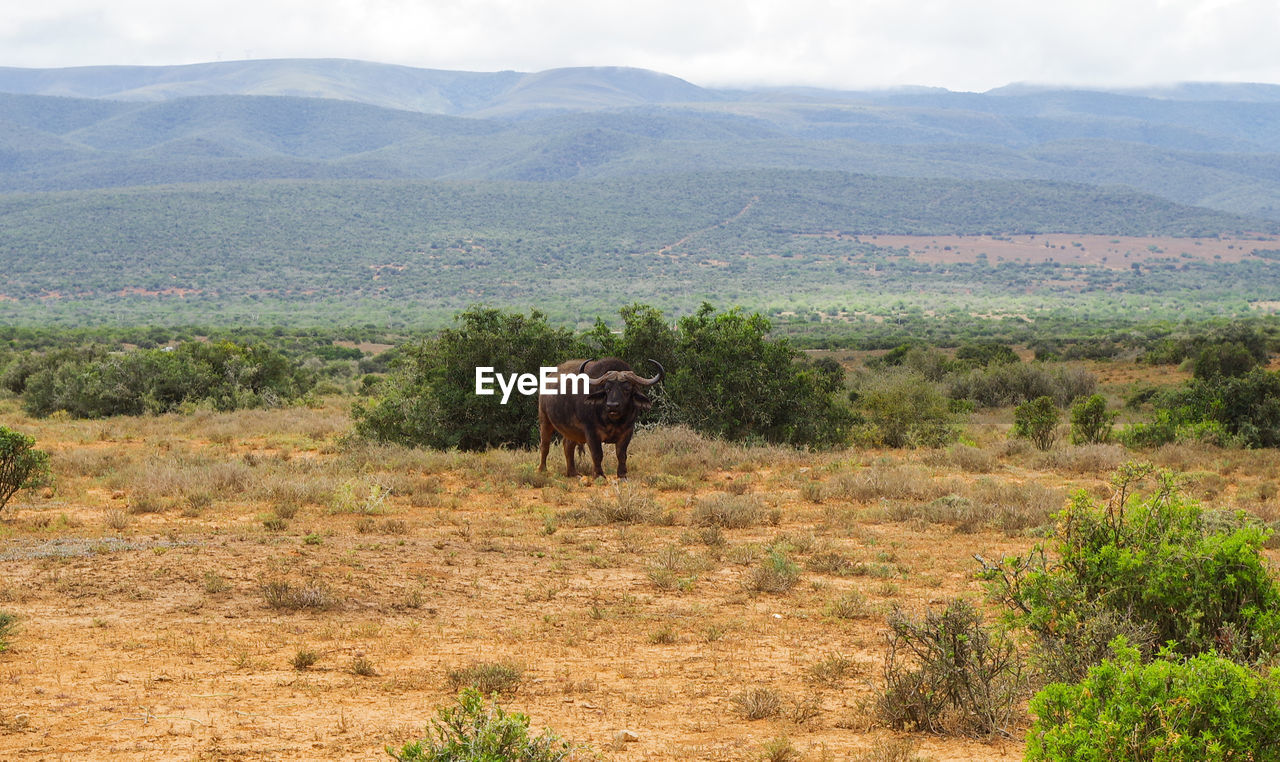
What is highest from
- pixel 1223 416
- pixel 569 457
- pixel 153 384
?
pixel 1223 416

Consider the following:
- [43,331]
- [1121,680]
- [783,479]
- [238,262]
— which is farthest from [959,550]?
[238,262]

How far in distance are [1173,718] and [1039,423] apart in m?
15.3

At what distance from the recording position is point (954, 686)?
6039 mm

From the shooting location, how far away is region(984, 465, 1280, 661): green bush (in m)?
6.16

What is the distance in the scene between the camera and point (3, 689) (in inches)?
248

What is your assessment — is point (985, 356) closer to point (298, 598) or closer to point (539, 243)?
point (298, 598)

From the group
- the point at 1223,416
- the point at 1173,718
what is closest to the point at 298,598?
the point at 1173,718

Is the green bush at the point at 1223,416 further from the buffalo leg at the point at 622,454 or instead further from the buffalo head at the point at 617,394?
the buffalo leg at the point at 622,454

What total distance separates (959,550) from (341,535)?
6430 mm

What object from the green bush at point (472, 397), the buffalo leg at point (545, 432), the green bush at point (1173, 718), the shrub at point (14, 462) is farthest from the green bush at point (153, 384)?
the green bush at point (1173, 718)

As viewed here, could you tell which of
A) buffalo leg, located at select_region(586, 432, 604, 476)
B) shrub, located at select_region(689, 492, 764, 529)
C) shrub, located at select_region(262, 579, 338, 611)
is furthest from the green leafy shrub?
shrub, located at select_region(262, 579, 338, 611)

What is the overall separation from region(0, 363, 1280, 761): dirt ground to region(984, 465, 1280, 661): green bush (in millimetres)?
977

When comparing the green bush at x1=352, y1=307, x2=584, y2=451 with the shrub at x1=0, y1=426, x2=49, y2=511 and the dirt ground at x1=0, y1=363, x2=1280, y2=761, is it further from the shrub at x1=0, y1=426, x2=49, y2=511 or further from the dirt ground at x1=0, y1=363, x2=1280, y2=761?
the shrub at x1=0, y1=426, x2=49, y2=511

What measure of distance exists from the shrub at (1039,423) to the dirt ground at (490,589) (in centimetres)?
155
